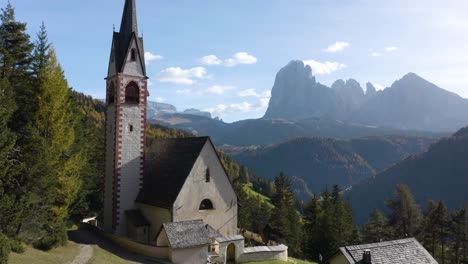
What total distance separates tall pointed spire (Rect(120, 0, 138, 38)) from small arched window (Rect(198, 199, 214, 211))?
16.9 m

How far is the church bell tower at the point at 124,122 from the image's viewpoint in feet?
119

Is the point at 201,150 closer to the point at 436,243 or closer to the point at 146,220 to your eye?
the point at 146,220

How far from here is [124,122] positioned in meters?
36.7

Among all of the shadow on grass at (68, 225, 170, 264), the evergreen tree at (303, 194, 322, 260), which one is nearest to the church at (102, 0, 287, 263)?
the shadow on grass at (68, 225, 170, 264)

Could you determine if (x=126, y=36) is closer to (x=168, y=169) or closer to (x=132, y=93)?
(x=132, y=93)

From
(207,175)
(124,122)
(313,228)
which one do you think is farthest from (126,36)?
(313,228)

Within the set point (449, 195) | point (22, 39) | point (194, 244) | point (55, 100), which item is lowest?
point (449, 195)

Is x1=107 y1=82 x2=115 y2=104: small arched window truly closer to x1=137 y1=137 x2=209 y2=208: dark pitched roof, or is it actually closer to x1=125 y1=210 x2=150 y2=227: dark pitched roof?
x1=137 y1=137 x2=209 y2=208: dark pitched roof

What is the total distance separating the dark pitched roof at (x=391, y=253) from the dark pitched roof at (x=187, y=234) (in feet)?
33.6

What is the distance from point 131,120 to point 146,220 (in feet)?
29.6

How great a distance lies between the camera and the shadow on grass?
2946cm

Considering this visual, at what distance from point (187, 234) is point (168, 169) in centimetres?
774

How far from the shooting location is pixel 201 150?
3431 centimetres

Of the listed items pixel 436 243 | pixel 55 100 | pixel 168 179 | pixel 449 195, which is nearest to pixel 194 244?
pixel 168 179
